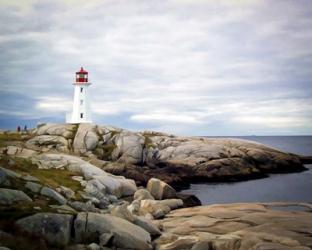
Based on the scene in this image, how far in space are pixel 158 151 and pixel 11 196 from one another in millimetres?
46560

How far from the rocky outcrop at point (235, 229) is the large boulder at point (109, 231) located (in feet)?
A: 4.81

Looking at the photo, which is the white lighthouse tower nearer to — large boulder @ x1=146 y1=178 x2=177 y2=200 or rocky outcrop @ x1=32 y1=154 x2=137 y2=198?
rocky outcrop @ x1=32 y1=154 x2=137 y2=198

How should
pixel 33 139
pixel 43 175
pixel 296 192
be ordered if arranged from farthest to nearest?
pixel 33 139
pixel 296 192
pixel 43 175

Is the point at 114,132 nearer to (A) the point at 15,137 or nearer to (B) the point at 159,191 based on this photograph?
(A) the point at 15,137

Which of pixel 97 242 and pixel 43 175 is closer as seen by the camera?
pixel 97 242

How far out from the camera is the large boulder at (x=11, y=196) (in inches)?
873

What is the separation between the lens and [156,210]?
3241 cm

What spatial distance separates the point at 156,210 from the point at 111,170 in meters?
24.1

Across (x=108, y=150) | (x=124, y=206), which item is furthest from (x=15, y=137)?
(x=124, y=206)

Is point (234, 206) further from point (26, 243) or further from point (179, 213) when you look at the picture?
point (26, 243)

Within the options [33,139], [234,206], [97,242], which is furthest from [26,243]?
[33,139]

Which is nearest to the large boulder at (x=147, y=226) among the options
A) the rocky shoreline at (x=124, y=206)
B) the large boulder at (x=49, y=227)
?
the rocky shoreline at (x=124, y=206)

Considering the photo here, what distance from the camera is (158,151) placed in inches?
2702

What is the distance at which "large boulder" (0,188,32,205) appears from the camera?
22.2 meters
